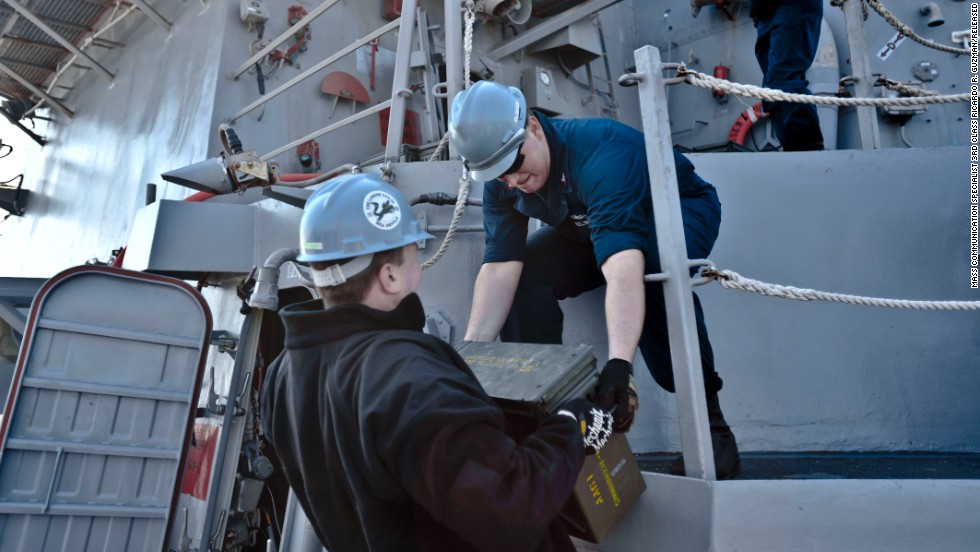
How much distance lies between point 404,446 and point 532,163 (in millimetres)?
1205

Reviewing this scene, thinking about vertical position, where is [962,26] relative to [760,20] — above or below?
above

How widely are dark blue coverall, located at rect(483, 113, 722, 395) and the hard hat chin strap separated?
76cm

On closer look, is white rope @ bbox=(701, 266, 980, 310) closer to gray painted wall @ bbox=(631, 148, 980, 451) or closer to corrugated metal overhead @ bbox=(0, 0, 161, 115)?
gray painted wall @ bbox=(631, 148, 980, 451)

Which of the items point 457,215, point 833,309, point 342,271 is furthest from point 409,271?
point 833,309

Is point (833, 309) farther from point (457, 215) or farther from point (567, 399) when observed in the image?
point (567, 399)

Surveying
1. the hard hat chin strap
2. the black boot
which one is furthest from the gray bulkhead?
the hard hat chin strap

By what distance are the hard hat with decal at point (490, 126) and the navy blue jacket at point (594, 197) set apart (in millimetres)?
184

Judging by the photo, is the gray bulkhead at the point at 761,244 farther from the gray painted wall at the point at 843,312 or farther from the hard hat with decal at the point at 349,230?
the hard hat with decal at the point at 349,230

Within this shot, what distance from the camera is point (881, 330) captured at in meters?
2.79

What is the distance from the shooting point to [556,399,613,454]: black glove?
4.98ft

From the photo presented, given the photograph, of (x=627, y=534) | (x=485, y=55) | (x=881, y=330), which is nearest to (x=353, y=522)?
(x=627, y=534)

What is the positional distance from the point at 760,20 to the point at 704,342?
192 centimetres

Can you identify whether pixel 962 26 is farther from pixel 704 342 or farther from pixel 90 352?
pixel 90 352

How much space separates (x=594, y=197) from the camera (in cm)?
214
